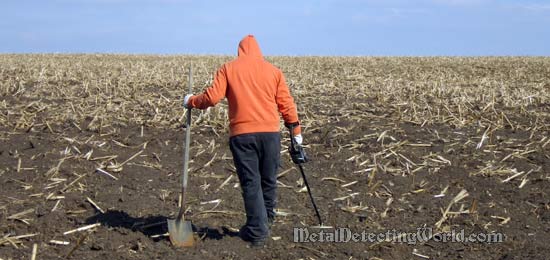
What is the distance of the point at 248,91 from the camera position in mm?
6484

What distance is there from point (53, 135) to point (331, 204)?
4614mm

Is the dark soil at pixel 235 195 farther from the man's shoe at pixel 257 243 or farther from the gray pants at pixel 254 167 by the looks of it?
the gray pants at pixel 254 167

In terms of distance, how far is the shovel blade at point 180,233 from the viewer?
6.66m

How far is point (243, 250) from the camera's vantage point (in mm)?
6629

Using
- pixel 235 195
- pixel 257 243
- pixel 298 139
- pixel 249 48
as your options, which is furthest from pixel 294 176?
pixel 249 48

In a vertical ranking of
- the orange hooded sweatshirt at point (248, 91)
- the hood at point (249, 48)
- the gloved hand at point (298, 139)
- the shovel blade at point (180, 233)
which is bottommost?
the shovel blade at point (180, 233)

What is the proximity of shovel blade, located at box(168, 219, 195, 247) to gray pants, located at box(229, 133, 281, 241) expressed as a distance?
54 cm

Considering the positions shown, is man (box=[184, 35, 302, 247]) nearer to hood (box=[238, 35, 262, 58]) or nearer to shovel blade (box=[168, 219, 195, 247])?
hood (box=[238, 35, 262, 58])

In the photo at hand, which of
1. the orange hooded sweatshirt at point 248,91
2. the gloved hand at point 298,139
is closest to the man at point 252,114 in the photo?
the orange hooded sweatshirt at point 248,91

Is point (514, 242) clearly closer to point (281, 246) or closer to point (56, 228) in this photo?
point (281, 246)

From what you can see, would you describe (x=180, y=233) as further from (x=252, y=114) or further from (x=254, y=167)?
(x=252, y=114)

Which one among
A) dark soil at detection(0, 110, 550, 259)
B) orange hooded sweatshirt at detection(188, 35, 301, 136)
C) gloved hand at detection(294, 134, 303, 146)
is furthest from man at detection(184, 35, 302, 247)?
dark soil at detection(0, 110, 550, 259)

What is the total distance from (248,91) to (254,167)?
0.76 metres

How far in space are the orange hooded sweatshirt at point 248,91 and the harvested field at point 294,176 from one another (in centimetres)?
126
